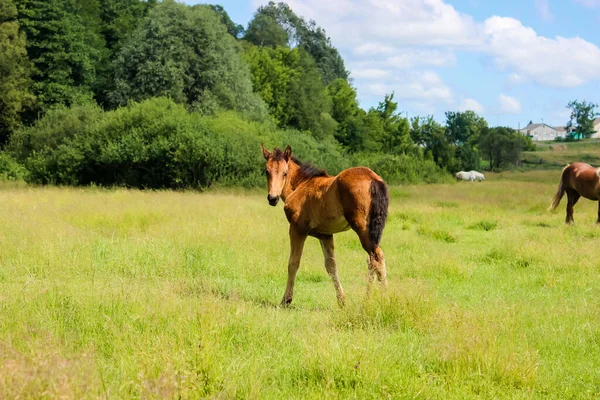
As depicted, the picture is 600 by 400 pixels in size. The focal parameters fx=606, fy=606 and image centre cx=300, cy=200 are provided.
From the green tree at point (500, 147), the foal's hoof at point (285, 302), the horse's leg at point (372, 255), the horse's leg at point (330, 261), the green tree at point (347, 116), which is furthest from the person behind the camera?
the green tree at point (500, 147)

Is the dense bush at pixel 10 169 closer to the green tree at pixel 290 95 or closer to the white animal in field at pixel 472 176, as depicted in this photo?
the green tree at pixel 290 95

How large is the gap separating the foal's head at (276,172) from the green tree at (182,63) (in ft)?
122

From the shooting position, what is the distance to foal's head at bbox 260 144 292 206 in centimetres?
922

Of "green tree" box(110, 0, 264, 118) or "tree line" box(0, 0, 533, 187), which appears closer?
"tree line" box(0, 0, 533, 187)

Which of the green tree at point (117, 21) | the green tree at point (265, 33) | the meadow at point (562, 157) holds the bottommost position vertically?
the meadow at point (562, 157)

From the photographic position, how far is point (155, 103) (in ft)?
127

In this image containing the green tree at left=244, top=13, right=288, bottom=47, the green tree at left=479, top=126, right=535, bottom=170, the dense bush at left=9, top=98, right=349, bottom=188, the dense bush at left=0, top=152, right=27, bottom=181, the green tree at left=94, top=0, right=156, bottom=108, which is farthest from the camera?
the green tree at left=244, top=13, right=288, bottom=47

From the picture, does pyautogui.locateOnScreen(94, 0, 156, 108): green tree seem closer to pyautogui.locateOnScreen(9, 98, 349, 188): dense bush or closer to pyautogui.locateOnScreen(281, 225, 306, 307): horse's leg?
pyautogui.locateOnScreen(9, 98, 349, 188): dense bush

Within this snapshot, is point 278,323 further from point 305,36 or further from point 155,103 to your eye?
point 305,36

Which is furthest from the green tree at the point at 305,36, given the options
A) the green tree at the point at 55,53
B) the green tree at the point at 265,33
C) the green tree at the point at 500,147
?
the green tree at the point at 55,53

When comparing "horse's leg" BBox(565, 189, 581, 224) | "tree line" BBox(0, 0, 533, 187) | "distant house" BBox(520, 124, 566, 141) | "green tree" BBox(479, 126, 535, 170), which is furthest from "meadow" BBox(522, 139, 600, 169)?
"distant house" BBox(520, 124, 566, 141)

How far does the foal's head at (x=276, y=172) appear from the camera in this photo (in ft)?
30.2

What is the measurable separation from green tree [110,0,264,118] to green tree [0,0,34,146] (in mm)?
7931

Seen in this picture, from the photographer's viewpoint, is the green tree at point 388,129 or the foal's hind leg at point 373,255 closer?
the foal's hind leg at point 373,255
